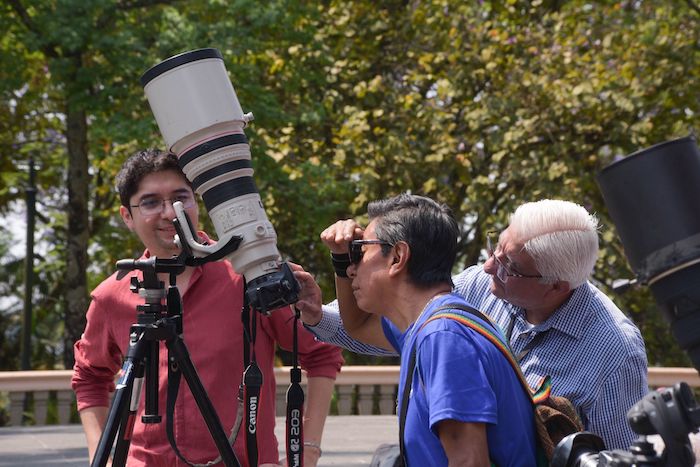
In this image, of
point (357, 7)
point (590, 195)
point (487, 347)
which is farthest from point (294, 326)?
point (357, 7)

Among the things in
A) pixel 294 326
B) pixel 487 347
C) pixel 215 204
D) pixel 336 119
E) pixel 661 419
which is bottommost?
pixel 661 419

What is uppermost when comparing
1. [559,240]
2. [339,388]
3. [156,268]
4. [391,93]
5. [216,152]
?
[391,93]

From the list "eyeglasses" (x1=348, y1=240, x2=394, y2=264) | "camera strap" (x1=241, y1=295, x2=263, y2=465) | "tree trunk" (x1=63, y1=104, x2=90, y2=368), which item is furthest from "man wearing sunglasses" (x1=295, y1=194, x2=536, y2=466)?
"tree trunk" (x1=63, y1=104, x2=90, y2=368)

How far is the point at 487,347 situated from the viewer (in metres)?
2.68

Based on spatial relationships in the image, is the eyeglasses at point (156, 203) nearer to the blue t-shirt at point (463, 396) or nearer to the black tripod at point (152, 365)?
the black tripod at point (152, 365)

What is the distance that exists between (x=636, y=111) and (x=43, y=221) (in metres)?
10.5

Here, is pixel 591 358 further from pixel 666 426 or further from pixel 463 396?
pixel 666 426

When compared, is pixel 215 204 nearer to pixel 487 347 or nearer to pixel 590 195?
pixel 487 347

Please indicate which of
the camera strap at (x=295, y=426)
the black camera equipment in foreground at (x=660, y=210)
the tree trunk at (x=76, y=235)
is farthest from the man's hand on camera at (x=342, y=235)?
the tree trunk at (x=76, y=235)

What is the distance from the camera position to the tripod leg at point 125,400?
3309 mm

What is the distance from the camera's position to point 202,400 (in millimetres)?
3318

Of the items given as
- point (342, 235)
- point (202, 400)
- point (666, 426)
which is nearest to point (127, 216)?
point (202, 400)

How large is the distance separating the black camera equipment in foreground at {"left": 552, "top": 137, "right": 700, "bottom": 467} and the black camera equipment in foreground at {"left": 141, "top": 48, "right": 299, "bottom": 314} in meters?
1.40

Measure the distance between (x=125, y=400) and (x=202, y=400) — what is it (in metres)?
0.22
